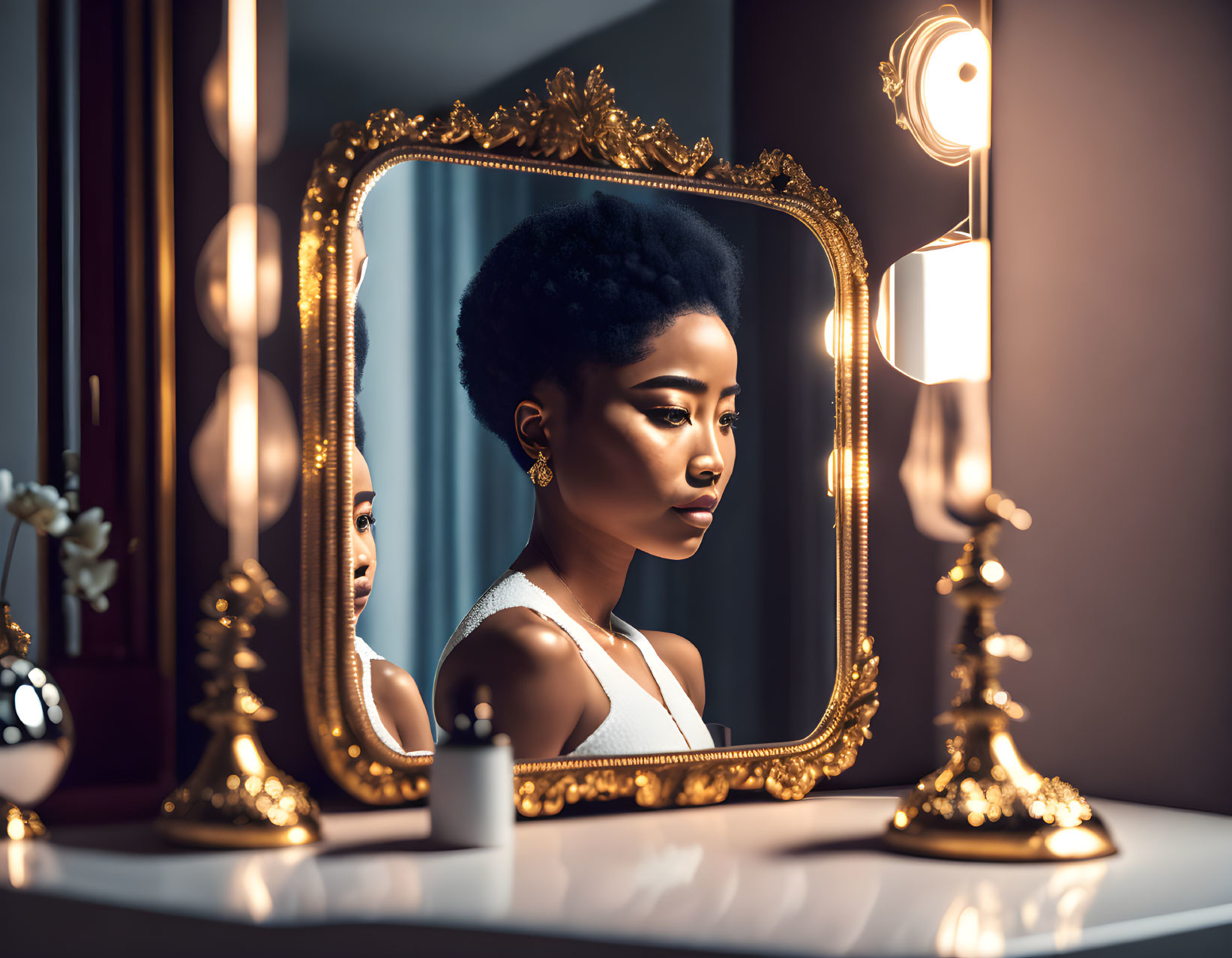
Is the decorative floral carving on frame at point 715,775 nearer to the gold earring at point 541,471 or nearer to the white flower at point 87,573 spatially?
the gold earring at point 541,471

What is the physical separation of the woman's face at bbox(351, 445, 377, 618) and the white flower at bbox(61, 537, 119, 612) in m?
0.19

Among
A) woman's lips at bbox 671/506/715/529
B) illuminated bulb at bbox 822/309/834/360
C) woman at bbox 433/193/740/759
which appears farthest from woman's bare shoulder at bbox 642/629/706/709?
illuminated bulb at bbox 822/309/834/360

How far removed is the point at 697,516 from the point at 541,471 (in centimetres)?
17

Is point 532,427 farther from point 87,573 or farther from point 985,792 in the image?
point 985,792

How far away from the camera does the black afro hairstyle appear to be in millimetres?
1100

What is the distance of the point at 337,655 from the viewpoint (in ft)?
3.45

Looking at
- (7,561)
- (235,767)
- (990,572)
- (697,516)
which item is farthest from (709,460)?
(7,561)

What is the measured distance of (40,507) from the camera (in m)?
0.95

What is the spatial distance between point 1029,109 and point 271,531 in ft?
3.09

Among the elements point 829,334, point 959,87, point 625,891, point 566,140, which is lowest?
point 625,891

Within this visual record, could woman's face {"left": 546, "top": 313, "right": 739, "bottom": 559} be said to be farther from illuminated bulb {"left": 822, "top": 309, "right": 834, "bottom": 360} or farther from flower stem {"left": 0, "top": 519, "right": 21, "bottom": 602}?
flower stem {"left": 0, "top": 519, "right": 21, "bottom": 602}

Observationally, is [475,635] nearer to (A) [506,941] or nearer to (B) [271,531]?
(B) [271,531]

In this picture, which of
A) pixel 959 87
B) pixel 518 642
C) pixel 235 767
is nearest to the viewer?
pixel 235 767

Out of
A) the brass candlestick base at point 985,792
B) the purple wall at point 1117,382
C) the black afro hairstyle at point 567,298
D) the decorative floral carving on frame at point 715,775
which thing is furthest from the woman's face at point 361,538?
the purple wall at point 1117,382
